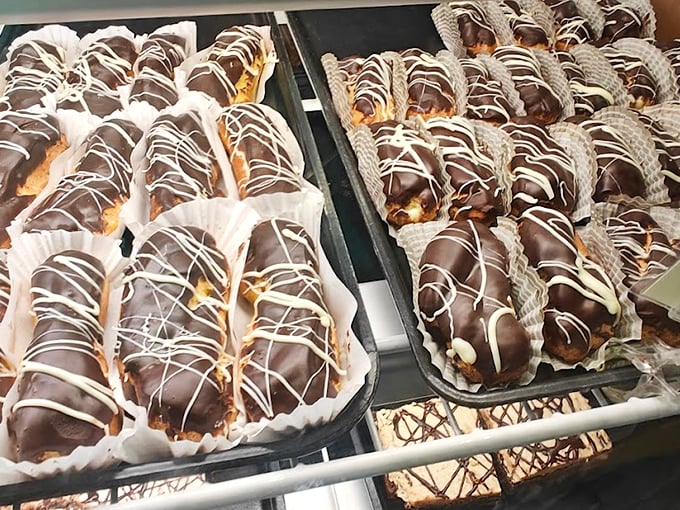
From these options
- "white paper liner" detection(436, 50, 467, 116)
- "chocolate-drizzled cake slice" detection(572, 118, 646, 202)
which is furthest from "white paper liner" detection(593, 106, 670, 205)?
"white paper liner" detection(436, 50, 467, 116)

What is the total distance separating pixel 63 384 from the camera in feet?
3.67

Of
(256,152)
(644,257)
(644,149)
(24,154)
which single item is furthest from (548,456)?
(24,154)

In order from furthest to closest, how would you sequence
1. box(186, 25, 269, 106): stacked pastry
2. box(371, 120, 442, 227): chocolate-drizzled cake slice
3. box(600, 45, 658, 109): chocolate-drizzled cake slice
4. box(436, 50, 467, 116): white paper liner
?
box(600, 45, 658, 109): chocolate-drizzled cake slice, box(436, 50, 467, 116): white paper liner, box(186, 25, 269, 106): stacked pastry, box(371, 120, 442, 227): chocolate-drizzled cake slice

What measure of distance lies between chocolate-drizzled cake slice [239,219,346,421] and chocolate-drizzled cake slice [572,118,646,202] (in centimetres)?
83

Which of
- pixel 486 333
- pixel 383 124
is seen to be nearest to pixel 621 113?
pixel 383 124

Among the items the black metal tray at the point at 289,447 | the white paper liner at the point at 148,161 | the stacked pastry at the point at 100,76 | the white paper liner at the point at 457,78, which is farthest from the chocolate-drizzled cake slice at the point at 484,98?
the stacked pastry at the point at 100,76

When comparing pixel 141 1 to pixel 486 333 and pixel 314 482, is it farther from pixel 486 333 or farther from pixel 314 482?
pixel 486 333

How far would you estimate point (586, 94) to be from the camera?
205 cm

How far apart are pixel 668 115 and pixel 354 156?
99 cm

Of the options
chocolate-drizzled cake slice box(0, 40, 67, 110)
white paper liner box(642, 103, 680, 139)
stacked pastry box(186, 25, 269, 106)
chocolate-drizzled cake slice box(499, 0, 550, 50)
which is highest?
chocolate-drizzled cake slice box(0, 40, 67, 110)

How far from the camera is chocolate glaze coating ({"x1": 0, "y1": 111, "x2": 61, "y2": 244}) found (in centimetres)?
151

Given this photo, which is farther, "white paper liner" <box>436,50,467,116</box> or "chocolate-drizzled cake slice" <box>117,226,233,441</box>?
"white paper liner" <box>436,50,467,116</box>

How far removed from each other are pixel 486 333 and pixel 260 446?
1.63 feet

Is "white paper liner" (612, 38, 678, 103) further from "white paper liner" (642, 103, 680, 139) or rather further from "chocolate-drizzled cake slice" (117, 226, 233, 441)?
"chocolate-drizzled cake slice" (117, 226, 233, 441)
